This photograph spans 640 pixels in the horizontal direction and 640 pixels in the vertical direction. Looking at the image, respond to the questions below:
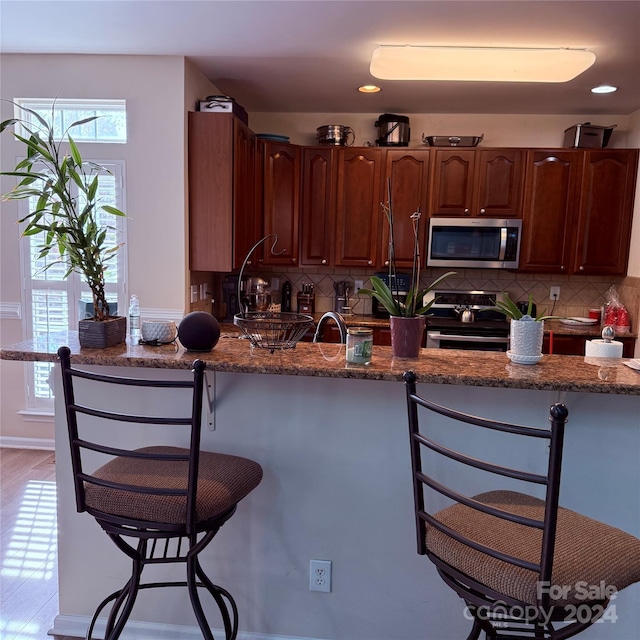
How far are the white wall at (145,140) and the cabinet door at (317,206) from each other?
1.07m

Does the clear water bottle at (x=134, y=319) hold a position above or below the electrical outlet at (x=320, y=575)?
above

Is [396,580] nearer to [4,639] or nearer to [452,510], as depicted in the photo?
[452,510]

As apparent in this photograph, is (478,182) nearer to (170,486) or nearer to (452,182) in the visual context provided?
(452,182)

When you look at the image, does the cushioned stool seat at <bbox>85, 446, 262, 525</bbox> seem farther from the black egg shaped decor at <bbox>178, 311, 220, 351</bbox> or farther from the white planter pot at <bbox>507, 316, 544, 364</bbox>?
the white planter pot at <bbox>507, 316, 544, 364</bbox>

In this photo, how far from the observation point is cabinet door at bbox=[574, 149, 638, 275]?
3865 millimetres

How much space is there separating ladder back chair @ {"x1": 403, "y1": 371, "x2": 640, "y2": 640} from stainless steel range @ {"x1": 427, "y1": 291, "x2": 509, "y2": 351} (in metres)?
2.44

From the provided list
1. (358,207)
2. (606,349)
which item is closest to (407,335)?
(606,349)

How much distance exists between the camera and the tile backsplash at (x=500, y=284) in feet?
14.0

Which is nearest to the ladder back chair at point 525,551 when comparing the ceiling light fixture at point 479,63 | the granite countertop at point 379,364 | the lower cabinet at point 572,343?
the granite countertop at point 379,364

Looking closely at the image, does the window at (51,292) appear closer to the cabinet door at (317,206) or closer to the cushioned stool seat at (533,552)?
the cabinet door at (317,206)

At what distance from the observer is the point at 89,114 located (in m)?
3.43

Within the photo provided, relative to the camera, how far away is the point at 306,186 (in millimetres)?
4113

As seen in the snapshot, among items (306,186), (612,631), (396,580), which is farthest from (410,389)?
(306,186)

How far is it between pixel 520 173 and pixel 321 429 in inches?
120
